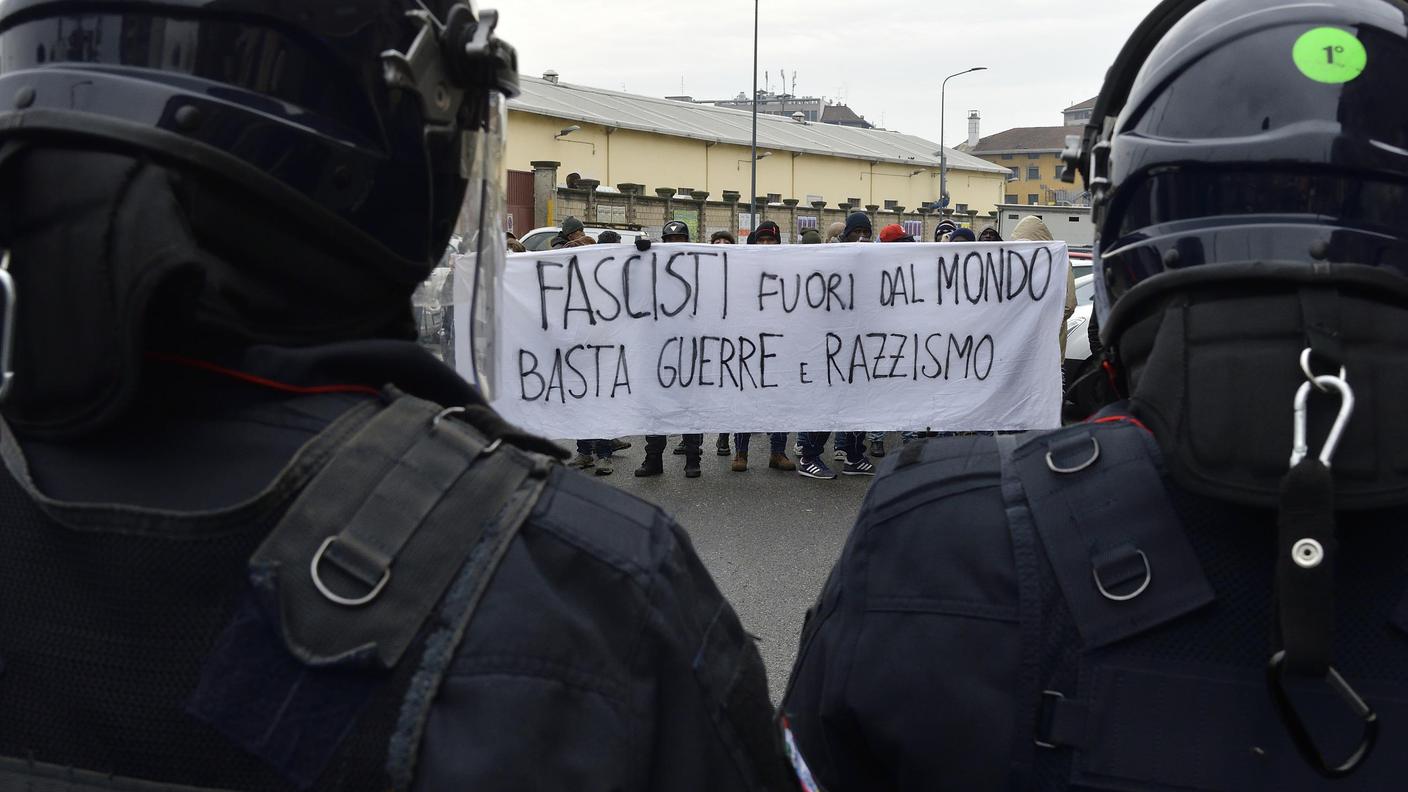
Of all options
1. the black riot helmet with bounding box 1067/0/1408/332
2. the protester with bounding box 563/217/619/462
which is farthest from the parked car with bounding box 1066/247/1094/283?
the black riot helmet with bounding box 1067/0/1408/332

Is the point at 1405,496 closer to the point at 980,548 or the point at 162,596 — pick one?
the point at 980,548

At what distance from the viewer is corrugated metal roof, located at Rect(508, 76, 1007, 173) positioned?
43719mm

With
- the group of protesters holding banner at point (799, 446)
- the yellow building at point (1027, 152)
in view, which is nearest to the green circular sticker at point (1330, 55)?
the group of protesters holding banner at point (799, 446)

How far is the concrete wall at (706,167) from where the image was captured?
4119 centimetres

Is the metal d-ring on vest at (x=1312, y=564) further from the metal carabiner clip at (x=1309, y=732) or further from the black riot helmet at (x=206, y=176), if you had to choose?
the black riot helmet at (x=206, y=176)

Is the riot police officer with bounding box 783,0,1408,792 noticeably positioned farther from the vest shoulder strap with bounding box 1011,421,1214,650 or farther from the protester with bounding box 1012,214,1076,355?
the protester with bounding box 1012,214,1076,355

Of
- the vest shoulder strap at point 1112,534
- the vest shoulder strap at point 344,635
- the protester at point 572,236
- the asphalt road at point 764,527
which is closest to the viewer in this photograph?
the vest shoulder strap at point 344,635

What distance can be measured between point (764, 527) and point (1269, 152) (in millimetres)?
5876

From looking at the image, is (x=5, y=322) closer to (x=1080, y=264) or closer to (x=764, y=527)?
(x=764, y=527)

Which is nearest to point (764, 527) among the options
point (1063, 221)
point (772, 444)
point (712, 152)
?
point (772, 444)

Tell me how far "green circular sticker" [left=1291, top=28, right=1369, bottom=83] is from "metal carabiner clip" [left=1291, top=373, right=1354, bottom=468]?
41cm

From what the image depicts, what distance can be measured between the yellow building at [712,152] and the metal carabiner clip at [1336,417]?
116ft

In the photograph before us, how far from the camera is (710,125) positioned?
5184 cm

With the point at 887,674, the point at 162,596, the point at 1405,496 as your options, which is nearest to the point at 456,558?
the point at 162,596
